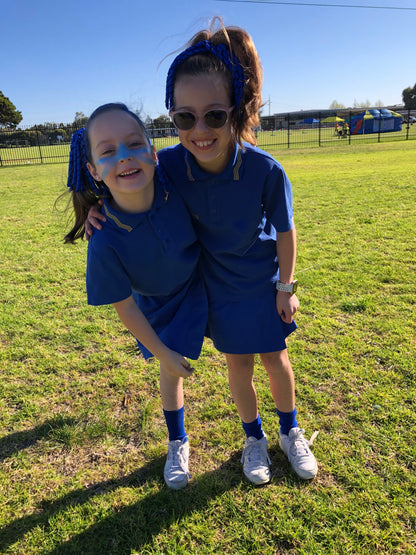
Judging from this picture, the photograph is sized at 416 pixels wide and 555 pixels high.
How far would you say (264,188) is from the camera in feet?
5.40

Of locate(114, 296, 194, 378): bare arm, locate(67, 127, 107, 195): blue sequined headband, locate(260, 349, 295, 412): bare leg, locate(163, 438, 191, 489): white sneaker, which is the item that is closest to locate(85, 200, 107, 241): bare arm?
locate(67, 127, 107, 195): blue sequined headband

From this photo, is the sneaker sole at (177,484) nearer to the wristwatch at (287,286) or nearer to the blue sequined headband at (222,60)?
the wristwatch at (287,286)

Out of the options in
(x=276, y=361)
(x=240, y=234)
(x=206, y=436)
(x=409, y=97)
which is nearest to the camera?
(x=240, y=234)

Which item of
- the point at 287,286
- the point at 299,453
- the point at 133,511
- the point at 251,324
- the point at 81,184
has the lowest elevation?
the point at 133,511

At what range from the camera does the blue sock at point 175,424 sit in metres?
2.13

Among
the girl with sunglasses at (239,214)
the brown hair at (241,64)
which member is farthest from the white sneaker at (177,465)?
the brown hair at (241,64)

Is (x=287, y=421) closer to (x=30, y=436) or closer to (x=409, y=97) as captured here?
(x=30, y=436)

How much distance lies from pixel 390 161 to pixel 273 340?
13472mm

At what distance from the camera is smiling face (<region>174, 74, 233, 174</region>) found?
1.47 metres

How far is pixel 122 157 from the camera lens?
1.52m

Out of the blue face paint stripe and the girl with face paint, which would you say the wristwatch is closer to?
the girl with face paint

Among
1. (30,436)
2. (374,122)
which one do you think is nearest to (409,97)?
(374,122)

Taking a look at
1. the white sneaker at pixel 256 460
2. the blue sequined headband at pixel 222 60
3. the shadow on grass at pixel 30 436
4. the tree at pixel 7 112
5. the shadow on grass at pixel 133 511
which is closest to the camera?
the blue sequined headband at pixel 222 60

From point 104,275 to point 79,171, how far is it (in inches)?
18.8
